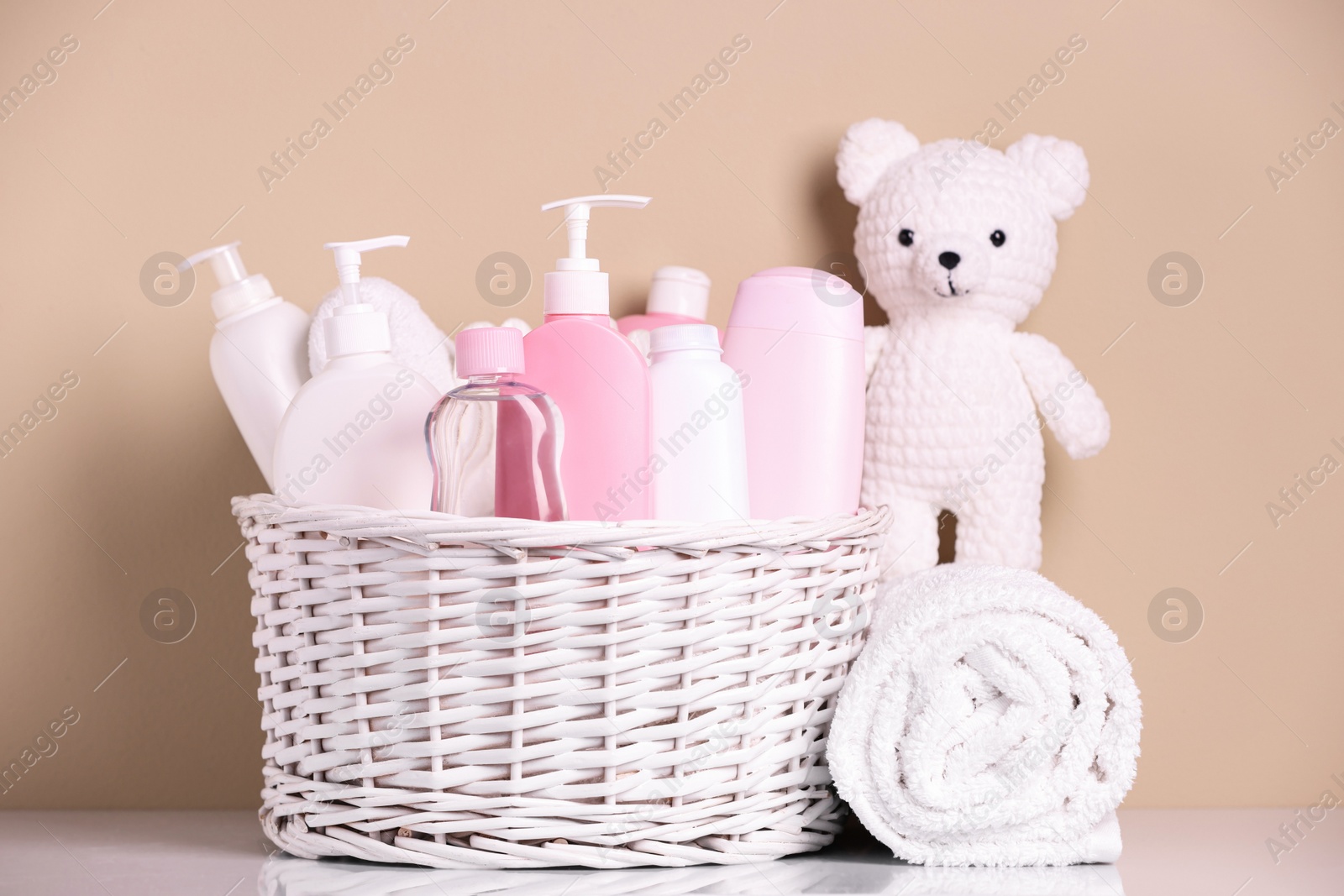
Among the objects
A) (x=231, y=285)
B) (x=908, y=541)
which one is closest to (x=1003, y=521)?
(x=908, y=541)

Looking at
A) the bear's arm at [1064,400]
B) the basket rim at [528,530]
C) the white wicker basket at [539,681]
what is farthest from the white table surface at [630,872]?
the bear's arm at [1064,400]

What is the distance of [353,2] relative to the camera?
0.89 m

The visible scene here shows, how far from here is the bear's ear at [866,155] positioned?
85 cm

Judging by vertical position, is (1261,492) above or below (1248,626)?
above

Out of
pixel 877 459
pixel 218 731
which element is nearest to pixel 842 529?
pixel 877 459

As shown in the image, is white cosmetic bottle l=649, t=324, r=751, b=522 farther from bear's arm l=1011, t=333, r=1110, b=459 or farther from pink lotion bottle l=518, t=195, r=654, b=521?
bear's arm l=1011, t=333, r=1110, b=459

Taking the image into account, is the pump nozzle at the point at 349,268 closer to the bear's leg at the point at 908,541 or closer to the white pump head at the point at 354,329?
the white pump head at the point at 354,329

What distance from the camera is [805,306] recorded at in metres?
0.66

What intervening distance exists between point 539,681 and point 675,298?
370mm

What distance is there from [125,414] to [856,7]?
726 millimetres

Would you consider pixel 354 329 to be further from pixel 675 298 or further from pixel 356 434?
pixel 675 298

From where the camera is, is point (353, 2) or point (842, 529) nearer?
point (842, 529)

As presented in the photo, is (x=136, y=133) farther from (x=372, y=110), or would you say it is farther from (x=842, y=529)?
(x=842, y=529)

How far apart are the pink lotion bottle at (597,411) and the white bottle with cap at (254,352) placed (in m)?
0.21
